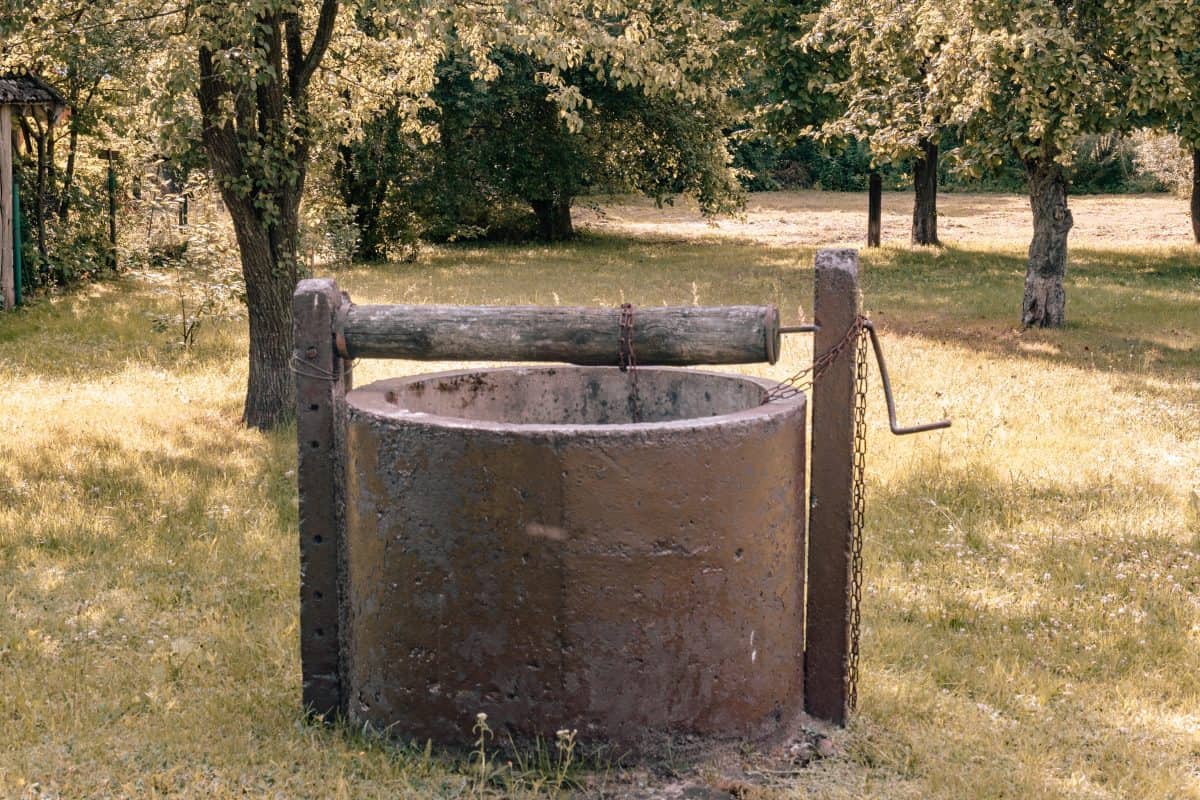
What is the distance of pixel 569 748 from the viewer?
422 cm

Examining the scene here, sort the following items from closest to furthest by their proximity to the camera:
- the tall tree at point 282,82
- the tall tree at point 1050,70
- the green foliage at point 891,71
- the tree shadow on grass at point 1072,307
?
the tall tree at point 282,82
the tall tree at point 1050,70
the tree shadow on grass at point 1072,307
the green foliage at point 891,71

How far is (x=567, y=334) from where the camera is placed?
4707mm

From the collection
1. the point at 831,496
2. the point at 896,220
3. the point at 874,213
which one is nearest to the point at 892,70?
the point at 874,213

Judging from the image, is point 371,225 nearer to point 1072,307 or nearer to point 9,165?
point 9,165

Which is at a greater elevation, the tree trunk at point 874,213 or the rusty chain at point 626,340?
the tree trunk at point 874,213

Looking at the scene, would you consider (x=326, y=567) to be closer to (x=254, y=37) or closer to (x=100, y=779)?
(x=100, y=779)

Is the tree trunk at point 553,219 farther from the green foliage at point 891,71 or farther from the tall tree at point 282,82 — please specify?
the tall tree at point 282,82

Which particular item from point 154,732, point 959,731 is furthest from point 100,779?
point 959,731

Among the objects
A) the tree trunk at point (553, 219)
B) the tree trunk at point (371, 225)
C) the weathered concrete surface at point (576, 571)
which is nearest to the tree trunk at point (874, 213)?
the tree trunk at point (553, 219)

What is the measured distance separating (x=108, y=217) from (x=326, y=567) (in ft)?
59.4

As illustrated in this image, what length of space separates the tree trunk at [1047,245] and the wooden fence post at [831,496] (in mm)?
11968

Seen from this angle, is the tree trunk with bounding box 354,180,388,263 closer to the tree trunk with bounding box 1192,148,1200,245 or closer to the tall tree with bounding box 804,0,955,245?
the tall tree with bounding box 804,0,955,245

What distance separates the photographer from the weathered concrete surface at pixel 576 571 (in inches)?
165

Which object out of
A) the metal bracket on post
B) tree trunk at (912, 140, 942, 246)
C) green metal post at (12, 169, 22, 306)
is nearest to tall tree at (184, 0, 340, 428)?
the metal bracket on post
